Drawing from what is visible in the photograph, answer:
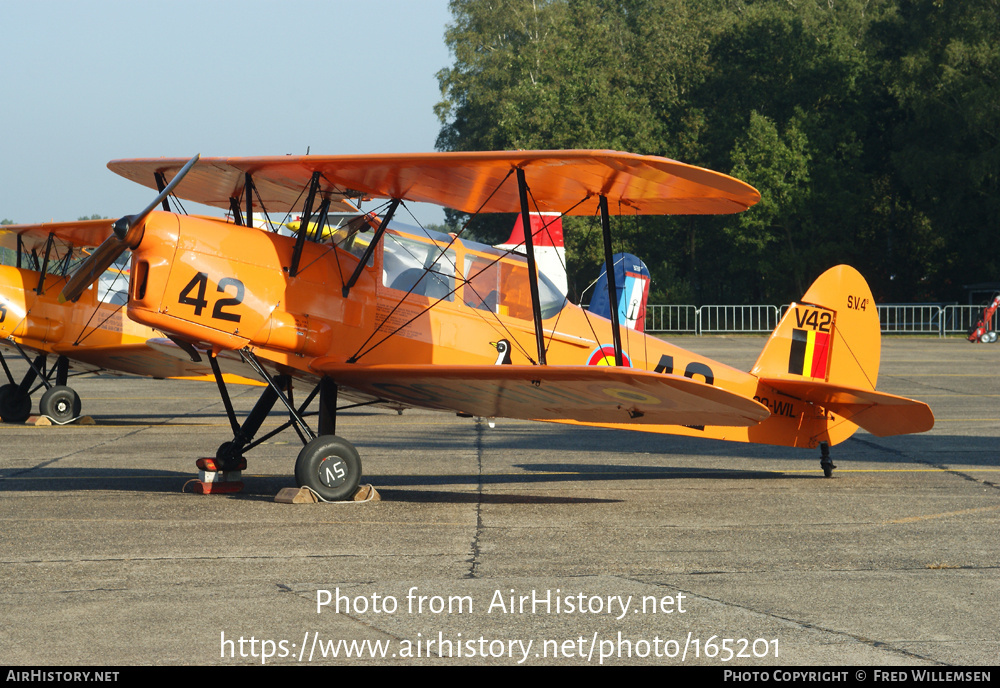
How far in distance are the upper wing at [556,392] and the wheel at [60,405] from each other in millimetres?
7576

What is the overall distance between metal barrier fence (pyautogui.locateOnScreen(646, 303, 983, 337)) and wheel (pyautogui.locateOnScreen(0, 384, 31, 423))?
3068 cm

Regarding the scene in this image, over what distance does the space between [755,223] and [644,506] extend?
42227 millimetres

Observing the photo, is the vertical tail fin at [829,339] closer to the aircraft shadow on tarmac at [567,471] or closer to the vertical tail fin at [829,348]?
the vertical tail fin at [829,348]

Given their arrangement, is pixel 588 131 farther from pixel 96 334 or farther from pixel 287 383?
pixel 287 383

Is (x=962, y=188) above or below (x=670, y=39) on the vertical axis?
below

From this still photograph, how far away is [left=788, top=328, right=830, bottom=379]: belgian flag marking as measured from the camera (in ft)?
33.5

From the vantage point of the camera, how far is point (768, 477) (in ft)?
32.9

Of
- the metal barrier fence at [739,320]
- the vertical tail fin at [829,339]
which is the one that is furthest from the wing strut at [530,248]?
the metal barrier fence at [739,320]

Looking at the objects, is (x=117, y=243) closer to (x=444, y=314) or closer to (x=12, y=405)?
(x=444, y=314)

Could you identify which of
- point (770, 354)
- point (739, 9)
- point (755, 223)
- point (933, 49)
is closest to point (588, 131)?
point (755, 223)

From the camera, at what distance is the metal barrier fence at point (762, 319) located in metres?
42.8

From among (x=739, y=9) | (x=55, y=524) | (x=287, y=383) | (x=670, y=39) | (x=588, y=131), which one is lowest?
(x=55, y=524)

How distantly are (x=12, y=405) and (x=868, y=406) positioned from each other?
1182 cm

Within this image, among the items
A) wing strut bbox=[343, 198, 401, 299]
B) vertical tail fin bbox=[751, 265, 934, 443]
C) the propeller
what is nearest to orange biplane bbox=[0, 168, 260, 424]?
the propeller
